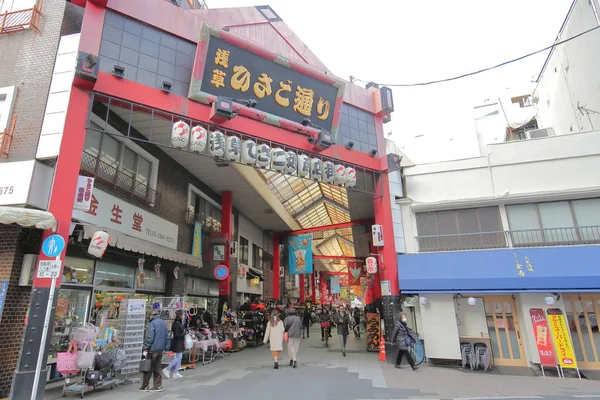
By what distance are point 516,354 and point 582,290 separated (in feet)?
9.79

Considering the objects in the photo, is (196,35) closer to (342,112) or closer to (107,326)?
(342,112)

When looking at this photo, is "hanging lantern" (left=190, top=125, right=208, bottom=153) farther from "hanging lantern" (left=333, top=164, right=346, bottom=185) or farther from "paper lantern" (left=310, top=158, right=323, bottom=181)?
"hanging lantern" (left=333, top=164, right=346, bottom=185)

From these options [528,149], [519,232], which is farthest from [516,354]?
[528,149]

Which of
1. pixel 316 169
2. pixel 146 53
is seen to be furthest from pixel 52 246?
pixel 316 169

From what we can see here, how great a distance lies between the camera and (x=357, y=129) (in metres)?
14.8

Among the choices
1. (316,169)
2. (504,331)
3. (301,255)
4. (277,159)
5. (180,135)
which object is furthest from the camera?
(301,255)

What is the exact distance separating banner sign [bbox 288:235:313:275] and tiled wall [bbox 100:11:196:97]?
14.1 meters

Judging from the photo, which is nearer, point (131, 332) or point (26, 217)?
point (26, 217)

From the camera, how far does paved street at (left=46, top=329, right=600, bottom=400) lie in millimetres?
7551

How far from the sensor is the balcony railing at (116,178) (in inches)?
390

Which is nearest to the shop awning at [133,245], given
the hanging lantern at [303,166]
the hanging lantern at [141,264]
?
the hanging lantern at [141,264]

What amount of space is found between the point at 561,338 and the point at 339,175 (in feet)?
28.1

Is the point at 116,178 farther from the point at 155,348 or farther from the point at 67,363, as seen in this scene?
the point at 155,348

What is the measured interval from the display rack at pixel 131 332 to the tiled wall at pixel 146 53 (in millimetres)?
6287
